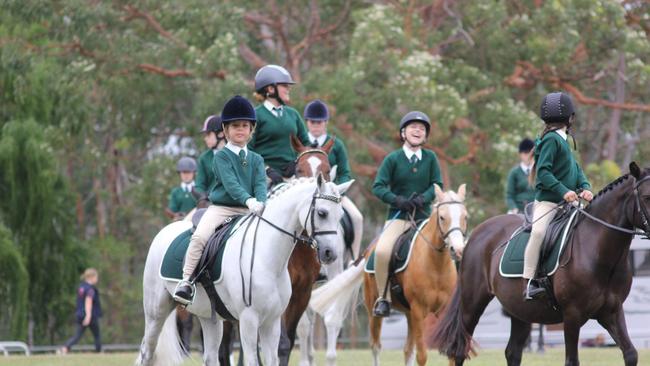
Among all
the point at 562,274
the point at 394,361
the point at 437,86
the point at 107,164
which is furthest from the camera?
the point at 107,164

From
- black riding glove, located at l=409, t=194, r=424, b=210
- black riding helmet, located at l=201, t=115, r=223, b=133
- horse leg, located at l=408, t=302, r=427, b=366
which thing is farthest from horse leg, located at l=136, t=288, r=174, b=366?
black riding helmet, located at l=201, t=115, r=223, b=133

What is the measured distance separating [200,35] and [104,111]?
473 centimetres

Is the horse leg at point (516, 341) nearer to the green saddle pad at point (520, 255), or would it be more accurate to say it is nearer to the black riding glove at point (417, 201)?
the green saddle pad at point (520, 255)

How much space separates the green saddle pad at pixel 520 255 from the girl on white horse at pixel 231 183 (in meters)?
2.78

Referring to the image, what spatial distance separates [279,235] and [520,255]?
2.90 m

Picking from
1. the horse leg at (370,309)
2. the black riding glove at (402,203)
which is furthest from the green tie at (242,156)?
the horse leg at (370,309)

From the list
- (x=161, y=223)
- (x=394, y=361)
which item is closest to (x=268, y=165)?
(x=394, y=361)

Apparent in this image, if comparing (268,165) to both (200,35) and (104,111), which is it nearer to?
(200,35)

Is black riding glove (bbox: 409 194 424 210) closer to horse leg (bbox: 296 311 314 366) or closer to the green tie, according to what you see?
horse leg (bbox: 296 311 314 366)

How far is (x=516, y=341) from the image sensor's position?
45.1ft

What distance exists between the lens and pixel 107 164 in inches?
1499

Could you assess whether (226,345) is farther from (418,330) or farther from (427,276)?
(427,276)

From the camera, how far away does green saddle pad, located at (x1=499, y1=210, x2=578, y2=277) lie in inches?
494

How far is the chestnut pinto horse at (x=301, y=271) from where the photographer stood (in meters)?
13.8
